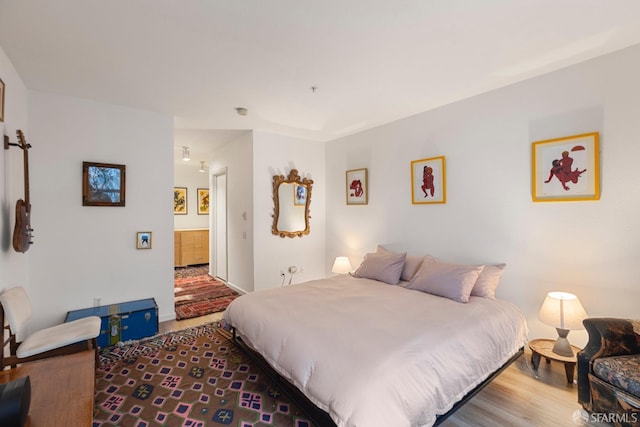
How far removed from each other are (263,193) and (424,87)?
8.39 ft

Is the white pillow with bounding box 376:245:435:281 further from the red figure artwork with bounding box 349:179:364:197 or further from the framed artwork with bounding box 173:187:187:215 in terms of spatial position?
the framed artwork with bounding box 173:187:187:215

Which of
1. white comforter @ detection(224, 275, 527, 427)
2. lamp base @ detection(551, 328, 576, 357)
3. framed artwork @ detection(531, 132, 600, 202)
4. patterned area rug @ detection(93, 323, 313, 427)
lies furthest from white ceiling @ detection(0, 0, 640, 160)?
patterned area rug @ detection(93, 323, 313, 427)

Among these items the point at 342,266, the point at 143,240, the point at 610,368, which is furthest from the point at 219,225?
the point at 610,368

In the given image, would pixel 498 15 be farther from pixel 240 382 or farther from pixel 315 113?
pixel 240 382

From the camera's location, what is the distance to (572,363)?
2180 mm

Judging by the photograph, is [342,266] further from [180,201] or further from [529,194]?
[180,201]

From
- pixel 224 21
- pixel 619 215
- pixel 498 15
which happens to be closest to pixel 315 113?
pixel 224 21

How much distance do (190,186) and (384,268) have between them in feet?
19.4

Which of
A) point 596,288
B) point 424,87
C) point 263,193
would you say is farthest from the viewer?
point 263,193

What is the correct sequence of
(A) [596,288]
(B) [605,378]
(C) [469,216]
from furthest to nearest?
(C) [469,216], (A) [596,288], (B) [605,378]

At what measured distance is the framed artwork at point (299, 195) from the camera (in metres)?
4.59

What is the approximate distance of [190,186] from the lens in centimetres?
736

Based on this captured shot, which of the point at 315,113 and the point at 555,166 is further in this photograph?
the point at 315,113

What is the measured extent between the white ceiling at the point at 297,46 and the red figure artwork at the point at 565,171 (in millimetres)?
781
